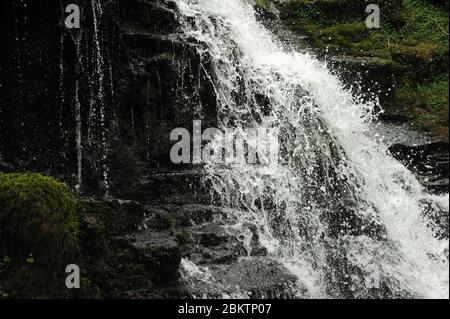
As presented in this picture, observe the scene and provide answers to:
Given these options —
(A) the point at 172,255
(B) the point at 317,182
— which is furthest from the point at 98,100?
(B) the point at 317,182

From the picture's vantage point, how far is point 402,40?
13250 millimetres

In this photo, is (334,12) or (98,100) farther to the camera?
(334,12)

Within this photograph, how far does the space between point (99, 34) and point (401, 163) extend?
5.61 meters

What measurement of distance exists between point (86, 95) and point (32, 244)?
364 cm

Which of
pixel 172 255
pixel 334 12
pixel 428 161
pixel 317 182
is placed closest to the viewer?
pixel 172 255

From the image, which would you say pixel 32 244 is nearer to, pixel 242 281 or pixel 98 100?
pixel 242 281

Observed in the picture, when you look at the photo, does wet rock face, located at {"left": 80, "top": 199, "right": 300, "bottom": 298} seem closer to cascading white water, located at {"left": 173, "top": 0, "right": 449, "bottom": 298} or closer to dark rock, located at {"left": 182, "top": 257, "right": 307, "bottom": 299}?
dark rock, located at {"left": 182, "top": 257, "right": 307, "bottom": 299}

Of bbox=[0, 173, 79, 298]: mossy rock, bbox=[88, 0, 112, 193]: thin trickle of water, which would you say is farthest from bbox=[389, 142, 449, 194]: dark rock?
bbox=[0, 173, 79, 298]: mossy rock

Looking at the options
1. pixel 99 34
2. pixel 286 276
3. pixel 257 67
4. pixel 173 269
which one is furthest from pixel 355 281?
pixel 99 34

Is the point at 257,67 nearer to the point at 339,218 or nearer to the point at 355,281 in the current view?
the point at 339,218

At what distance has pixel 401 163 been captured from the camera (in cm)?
1015

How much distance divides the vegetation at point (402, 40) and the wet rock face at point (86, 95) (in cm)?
505

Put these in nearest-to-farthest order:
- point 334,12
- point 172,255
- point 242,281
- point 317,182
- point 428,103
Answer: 1. point 172,255
2. point 242,281
3. point 317,182
4. point 428,103
5. point 334,12

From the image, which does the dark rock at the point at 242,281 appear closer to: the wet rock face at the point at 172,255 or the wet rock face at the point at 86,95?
the wet rock face at the point at 172,255
